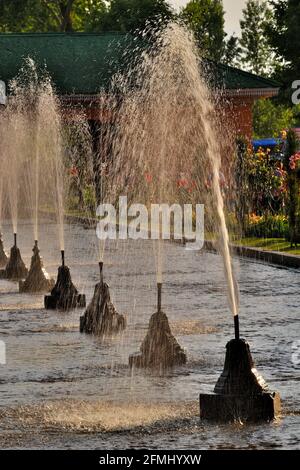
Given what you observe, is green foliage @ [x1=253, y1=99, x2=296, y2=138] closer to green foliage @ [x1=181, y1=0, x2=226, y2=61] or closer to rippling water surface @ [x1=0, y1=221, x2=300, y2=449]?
green foliage @ [x1=181, y1=0, x2=226, y2=61]

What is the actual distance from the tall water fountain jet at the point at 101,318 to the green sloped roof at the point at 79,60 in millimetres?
31156

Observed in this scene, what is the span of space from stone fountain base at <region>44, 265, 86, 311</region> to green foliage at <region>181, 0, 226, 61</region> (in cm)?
4946

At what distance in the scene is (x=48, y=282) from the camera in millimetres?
18422

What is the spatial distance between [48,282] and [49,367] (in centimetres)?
710

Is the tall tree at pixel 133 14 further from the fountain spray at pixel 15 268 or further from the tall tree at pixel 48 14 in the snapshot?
the fountain spray at pixel 15 268

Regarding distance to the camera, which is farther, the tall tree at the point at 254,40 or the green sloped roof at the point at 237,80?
the tall tree at the point at 254,40

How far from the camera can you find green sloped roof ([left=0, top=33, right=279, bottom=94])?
151ft

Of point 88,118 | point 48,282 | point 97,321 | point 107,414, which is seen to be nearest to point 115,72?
point 88,118

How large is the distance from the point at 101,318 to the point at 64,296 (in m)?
2.40

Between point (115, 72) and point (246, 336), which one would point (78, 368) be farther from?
point (115, 72)

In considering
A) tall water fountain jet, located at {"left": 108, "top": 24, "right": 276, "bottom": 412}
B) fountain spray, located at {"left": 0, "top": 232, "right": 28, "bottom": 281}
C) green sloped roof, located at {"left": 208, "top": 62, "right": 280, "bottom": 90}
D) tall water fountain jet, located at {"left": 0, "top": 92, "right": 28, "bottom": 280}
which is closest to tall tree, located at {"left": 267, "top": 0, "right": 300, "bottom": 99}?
tall water fountain jet, located at {"left": 108, "top": 24, "right": 276, "bottom": 412}

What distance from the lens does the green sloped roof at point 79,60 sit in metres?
45.9

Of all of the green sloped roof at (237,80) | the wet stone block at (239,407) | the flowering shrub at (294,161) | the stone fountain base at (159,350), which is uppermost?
the green sloped roof at (237,80)

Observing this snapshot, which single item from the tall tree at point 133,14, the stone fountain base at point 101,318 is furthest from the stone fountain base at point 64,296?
the tall tree at point 133,14
